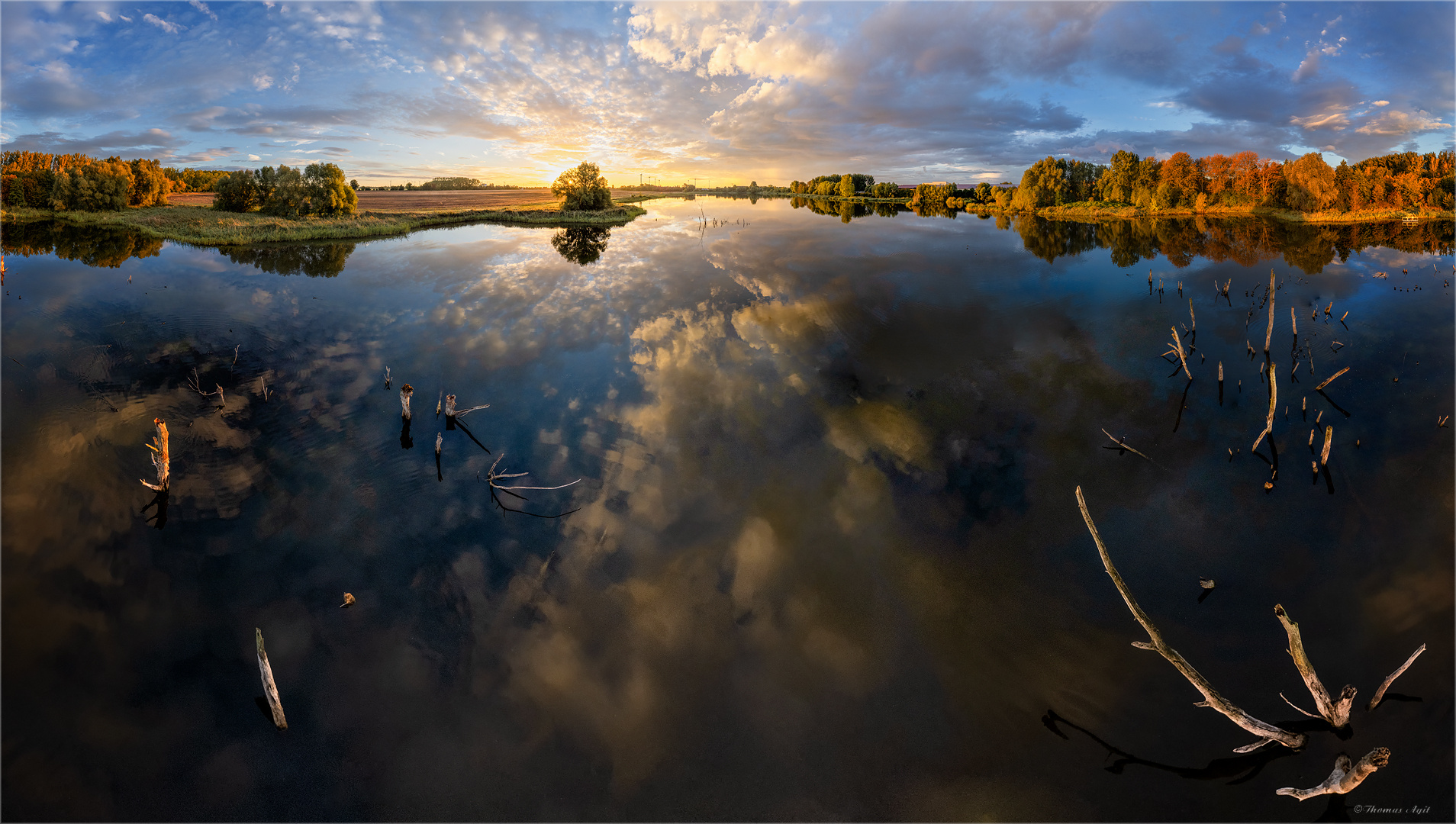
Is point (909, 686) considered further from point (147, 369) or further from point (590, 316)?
point (147, 369)

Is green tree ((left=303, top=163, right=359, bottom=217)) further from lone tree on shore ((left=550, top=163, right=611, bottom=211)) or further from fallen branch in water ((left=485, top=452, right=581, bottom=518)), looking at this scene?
fallen branch in water ((left=485, top=452, right=581, bottom=518))

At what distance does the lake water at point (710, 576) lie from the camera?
870 cm

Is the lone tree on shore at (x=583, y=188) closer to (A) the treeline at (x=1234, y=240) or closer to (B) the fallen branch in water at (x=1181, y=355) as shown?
(A) the treeline at (x=1234, y=240)

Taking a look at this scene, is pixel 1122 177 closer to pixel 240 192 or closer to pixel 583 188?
pixel 583 188

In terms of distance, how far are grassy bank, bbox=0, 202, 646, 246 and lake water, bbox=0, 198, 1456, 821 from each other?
150 ft

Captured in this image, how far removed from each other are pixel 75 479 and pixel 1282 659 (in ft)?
101

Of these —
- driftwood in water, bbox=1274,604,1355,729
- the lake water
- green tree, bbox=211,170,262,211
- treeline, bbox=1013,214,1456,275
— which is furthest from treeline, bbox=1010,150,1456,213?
green tree, bbox=211,170,262,211

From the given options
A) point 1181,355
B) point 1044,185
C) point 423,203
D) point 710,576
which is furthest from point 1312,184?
point 423,203

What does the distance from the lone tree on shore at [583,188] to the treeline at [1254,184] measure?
102 metres

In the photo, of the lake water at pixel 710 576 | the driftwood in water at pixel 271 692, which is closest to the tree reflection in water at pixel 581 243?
the lake water at pixel 710 576

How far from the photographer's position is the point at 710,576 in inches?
492

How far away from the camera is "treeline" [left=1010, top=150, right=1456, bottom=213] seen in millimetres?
90125

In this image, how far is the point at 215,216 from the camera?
8181 cm

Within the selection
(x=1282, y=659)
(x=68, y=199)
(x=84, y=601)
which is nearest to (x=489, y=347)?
(x=84, y=601)
